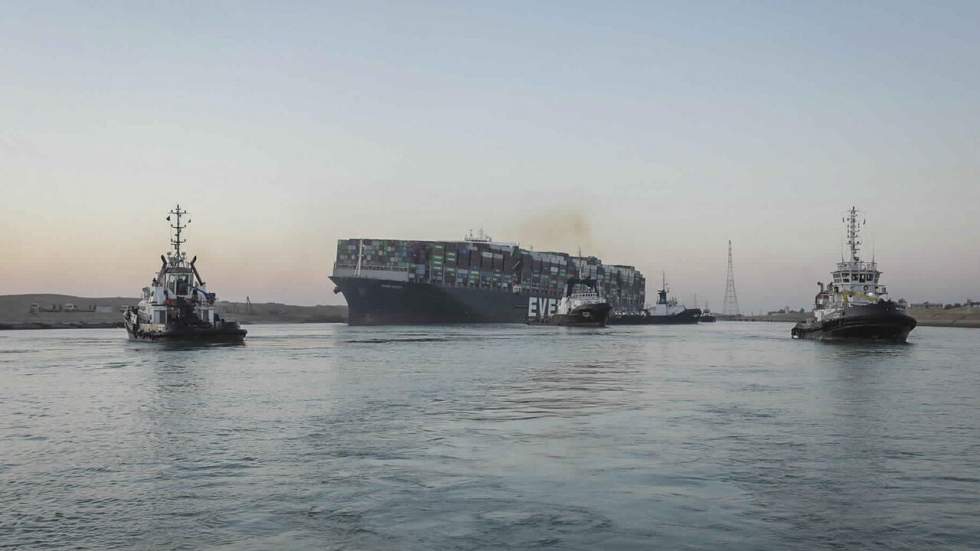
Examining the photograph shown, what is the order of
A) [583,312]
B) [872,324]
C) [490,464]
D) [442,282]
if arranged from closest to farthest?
[490,464]
[872,324]
[583,312]
[442,282]

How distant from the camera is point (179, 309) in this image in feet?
204

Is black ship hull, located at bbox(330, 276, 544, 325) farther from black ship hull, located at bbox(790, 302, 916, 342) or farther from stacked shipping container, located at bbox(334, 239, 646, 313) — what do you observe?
black ship hull, located at bbox(790, 302, 916, 342)

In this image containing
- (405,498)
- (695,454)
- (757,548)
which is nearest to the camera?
(757,548)

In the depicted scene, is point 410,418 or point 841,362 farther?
point 841,362

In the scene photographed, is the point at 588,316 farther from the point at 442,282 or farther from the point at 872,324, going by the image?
the point at 872,324

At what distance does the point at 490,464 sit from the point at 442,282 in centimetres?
13755

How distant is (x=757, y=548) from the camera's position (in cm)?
964

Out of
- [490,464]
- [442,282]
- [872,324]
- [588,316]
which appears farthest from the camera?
[442,282]

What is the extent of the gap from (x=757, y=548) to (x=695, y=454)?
6511 millimetres

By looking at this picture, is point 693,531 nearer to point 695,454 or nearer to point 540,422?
point 695,454

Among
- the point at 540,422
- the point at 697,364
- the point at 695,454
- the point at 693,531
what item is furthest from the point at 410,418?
the point at 697,364

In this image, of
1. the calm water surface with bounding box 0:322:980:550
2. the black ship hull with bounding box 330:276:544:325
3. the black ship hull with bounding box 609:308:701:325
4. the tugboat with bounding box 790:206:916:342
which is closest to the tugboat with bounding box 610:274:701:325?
the black ship hull with bounding box 609:308:701:325

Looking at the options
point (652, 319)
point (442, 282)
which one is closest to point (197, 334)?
point (442, 282)

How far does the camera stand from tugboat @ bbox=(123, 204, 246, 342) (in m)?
61.3
